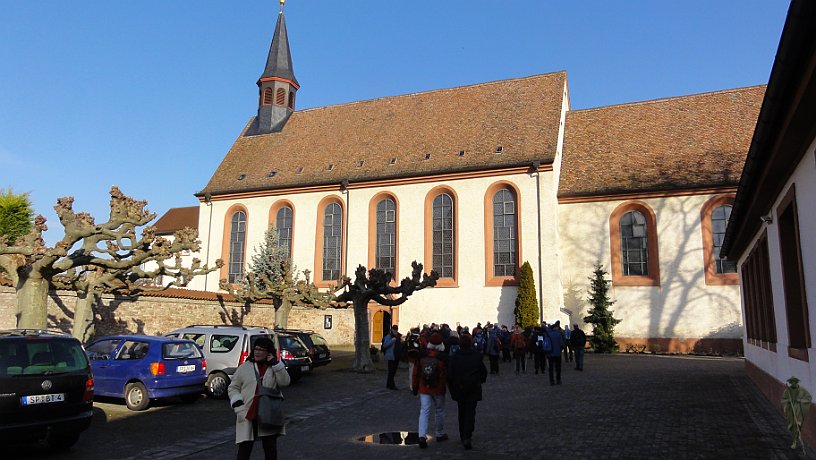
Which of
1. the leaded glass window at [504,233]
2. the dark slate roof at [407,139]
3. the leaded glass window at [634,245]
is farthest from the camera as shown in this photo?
the dark slate roof at [407,139]

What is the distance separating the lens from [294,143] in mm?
35812

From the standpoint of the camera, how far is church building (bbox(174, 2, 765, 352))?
25.6 m

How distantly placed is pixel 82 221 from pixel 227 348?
4454 millimetres

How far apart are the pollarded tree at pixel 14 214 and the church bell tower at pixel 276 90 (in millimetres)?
13656

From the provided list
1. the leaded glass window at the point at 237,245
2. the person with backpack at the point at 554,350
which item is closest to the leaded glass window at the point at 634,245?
the person with backpack at the point at 554,350

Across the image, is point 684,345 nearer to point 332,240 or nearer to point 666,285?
point 666,285

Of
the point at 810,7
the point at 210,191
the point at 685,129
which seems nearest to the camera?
the point at 810,7

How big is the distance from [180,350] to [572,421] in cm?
708

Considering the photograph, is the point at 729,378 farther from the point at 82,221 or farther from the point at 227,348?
the point at 82,221

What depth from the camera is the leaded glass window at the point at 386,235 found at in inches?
1175

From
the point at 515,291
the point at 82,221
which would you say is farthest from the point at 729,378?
the point at 82,221

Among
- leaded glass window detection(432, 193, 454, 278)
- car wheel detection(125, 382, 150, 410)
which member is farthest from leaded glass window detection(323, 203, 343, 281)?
car wheel detection(125, 382, 150, 410)

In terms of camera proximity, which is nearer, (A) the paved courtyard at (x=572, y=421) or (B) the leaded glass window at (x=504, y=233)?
(A) the paved courtyard at (x=572, y=421)

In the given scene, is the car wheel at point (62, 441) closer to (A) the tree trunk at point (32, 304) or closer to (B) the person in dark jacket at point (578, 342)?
(A) the tree trunk at point (32, 304)
